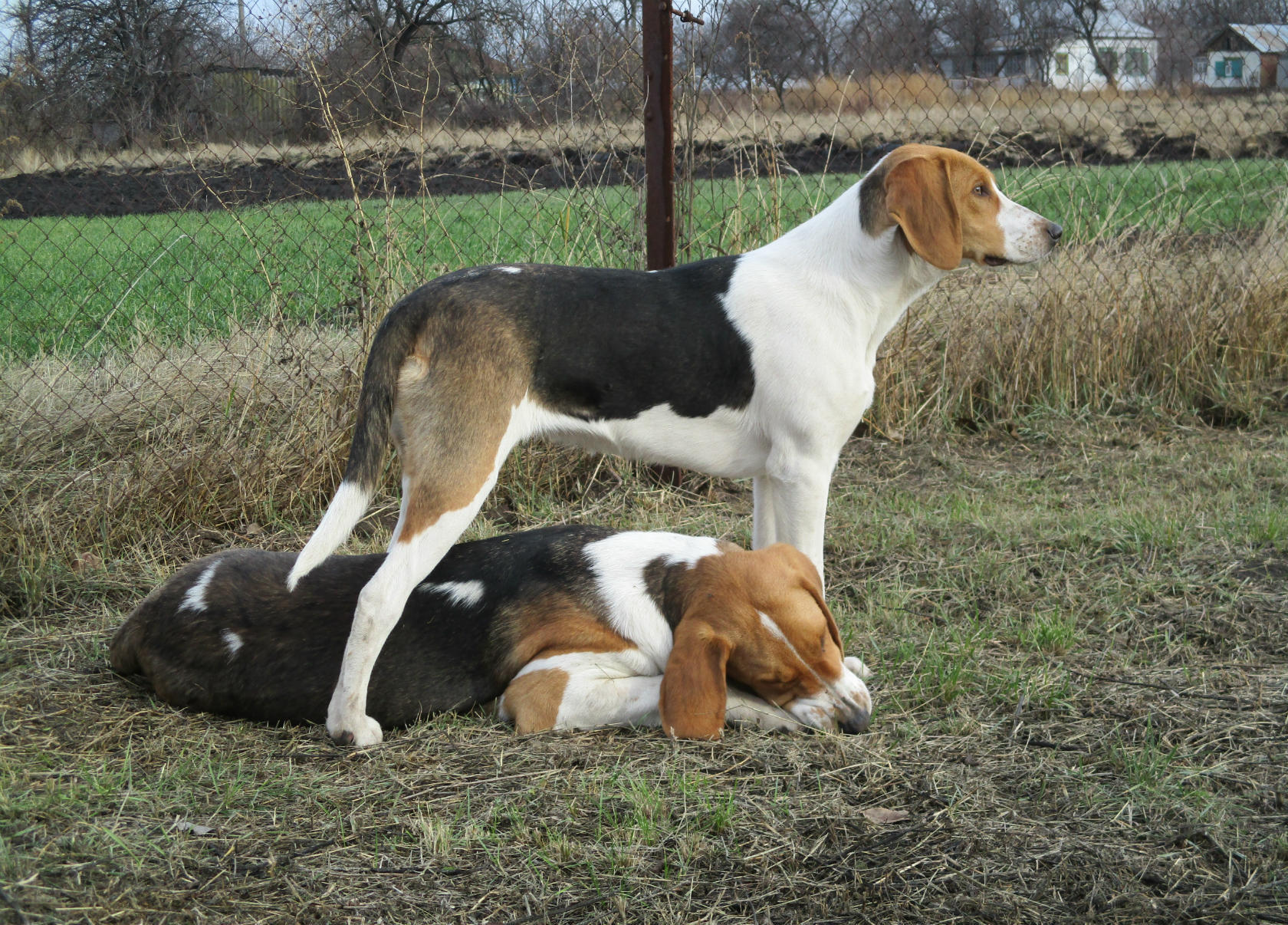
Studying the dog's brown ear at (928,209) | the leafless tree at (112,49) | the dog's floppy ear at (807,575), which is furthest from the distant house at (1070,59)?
the dog's floppy ear at (807,575)

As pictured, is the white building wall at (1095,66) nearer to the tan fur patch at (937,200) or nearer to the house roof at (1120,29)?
the house roof at (1120,29)

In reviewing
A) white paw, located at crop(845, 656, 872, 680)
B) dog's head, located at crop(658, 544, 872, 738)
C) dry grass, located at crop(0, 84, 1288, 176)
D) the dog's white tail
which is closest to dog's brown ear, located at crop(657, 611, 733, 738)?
dog's head, located at crop(658, 544, 872, 738)

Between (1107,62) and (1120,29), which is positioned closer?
(1107,62)

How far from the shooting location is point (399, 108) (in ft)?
18.6

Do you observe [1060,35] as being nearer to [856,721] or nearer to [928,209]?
[928,209]

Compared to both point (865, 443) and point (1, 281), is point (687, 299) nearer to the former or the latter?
point (865, 443)

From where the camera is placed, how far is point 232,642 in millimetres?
3559

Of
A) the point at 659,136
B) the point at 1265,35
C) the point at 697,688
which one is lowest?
the point at 697,688

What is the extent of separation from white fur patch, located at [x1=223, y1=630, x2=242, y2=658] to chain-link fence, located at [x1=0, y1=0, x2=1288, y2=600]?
5.48 ft

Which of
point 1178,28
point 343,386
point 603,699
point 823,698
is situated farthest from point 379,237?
point 1178,28

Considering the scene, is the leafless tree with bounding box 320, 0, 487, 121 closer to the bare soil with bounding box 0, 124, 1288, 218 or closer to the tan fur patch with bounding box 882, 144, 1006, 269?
the bare soil with bounding box 0, 124, 1288, 218

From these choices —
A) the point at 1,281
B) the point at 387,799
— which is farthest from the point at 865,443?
the point at 1,281

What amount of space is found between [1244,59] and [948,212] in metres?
6.93

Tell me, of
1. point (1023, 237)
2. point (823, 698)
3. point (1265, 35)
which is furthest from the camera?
point (1265, 35)
